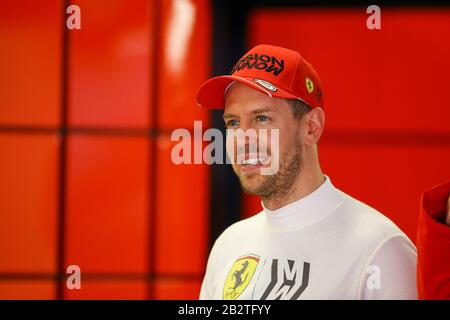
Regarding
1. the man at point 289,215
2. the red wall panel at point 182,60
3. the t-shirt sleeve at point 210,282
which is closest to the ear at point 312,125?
the man at point 289,215

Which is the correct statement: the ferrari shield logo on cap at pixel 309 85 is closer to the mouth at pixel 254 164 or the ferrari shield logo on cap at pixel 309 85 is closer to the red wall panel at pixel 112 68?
the mouth at pixel 254 164

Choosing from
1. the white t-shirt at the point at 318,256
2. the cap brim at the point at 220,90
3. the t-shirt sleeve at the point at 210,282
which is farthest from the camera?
the t-shirt sleeve at the point at 210,282

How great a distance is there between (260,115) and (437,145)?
879mm

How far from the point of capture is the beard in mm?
1182

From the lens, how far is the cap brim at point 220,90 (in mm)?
1128

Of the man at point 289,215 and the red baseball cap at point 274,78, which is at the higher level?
the red baseball cap at point 274,78

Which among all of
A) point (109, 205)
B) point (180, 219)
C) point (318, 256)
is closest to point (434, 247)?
point (318, 256)

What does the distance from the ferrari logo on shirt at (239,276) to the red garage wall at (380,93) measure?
26.9 inches

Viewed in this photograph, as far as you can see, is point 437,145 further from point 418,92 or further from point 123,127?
point 123,127

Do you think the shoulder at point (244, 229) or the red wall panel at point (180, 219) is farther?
the red wall panel at point (180, 219)

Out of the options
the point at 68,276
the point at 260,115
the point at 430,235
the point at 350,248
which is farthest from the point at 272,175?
the point at 68,276

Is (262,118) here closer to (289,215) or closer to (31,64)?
(289,215)

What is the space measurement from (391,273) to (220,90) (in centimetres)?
55

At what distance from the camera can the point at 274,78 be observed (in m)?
1.15
